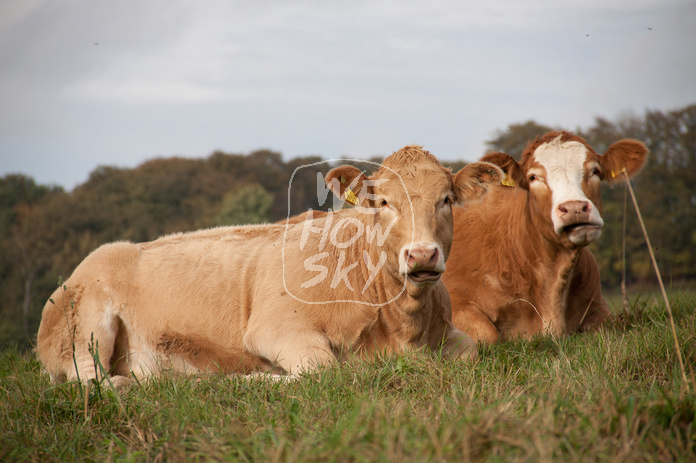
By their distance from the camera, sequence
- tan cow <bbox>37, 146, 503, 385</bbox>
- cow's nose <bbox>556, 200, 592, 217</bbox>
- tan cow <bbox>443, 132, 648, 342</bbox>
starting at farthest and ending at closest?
1. tan cow <bbox>443, 132, 648, 342</bbox>
2. cow's nose <bbox>556, 200, 592, 217</bbox>
3. tan cow <bbox>37, 146, 503, 385</bbox>

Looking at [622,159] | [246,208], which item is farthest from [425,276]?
[246,208]

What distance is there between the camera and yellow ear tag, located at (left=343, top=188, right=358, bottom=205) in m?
5.16

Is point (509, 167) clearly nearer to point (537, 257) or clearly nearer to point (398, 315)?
point (537, 257)

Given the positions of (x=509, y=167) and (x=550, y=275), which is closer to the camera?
(x=550, y=275)

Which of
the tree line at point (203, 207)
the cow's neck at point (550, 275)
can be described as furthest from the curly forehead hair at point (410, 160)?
the tree line at point (203, 207)

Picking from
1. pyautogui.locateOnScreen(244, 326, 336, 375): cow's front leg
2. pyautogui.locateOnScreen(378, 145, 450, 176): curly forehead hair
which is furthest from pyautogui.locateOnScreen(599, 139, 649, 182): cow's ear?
pyautogui.locateOnScreen(244, 326, 336, 375): cow's front leg

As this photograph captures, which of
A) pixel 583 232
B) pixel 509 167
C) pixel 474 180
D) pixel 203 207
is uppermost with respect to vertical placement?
pixel 509 167

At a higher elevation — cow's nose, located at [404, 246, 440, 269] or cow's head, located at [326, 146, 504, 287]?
cow's head, located at [326, 146, 504, 287]

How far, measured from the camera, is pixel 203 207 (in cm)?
4069

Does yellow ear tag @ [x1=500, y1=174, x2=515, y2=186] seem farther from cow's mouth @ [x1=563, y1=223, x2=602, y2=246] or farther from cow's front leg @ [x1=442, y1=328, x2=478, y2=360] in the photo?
cow's front leg @ [x1=442, y1=328, x2=478, y2=360]

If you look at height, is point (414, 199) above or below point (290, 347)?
above

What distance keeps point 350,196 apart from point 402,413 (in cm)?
254

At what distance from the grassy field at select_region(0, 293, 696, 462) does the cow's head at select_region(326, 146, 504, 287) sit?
2.30 feet

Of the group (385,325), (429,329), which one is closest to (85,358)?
(385,325)
